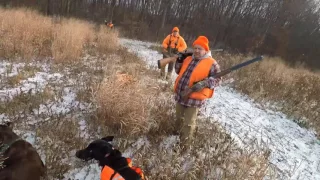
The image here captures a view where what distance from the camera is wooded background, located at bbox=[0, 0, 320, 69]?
25438mm

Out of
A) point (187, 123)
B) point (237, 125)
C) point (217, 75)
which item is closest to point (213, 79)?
point (217, 75)

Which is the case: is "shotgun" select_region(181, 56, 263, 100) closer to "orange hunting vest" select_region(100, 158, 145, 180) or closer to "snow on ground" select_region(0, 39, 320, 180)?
"snow on ground" select_region(0, 39, 320, 180)

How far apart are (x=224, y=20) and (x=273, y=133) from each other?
28049 millimetres

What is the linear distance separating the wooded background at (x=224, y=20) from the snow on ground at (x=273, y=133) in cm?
1783

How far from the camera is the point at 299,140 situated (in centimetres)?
588

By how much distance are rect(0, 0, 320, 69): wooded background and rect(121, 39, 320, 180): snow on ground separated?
17.8 m

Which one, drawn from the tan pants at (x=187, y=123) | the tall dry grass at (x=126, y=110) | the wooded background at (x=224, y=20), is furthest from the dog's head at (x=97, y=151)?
the wooded background at (x=224, y=20)

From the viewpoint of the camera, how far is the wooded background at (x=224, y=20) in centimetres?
2544

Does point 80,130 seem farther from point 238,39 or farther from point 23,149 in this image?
point 238,39

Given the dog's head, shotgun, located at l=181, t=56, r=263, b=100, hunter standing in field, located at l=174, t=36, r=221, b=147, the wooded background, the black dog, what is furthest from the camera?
the wooded background

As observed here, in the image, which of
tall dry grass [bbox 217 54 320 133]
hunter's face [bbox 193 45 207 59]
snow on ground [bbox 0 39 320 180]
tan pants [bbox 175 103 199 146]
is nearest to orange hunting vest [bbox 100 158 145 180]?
snow on ground [bbox 0 39 320 180]

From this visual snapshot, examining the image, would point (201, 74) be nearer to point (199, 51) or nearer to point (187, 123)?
point (199, 51)

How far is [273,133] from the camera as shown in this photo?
5785 mm

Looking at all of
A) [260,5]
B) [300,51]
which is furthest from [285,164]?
[260,5]
